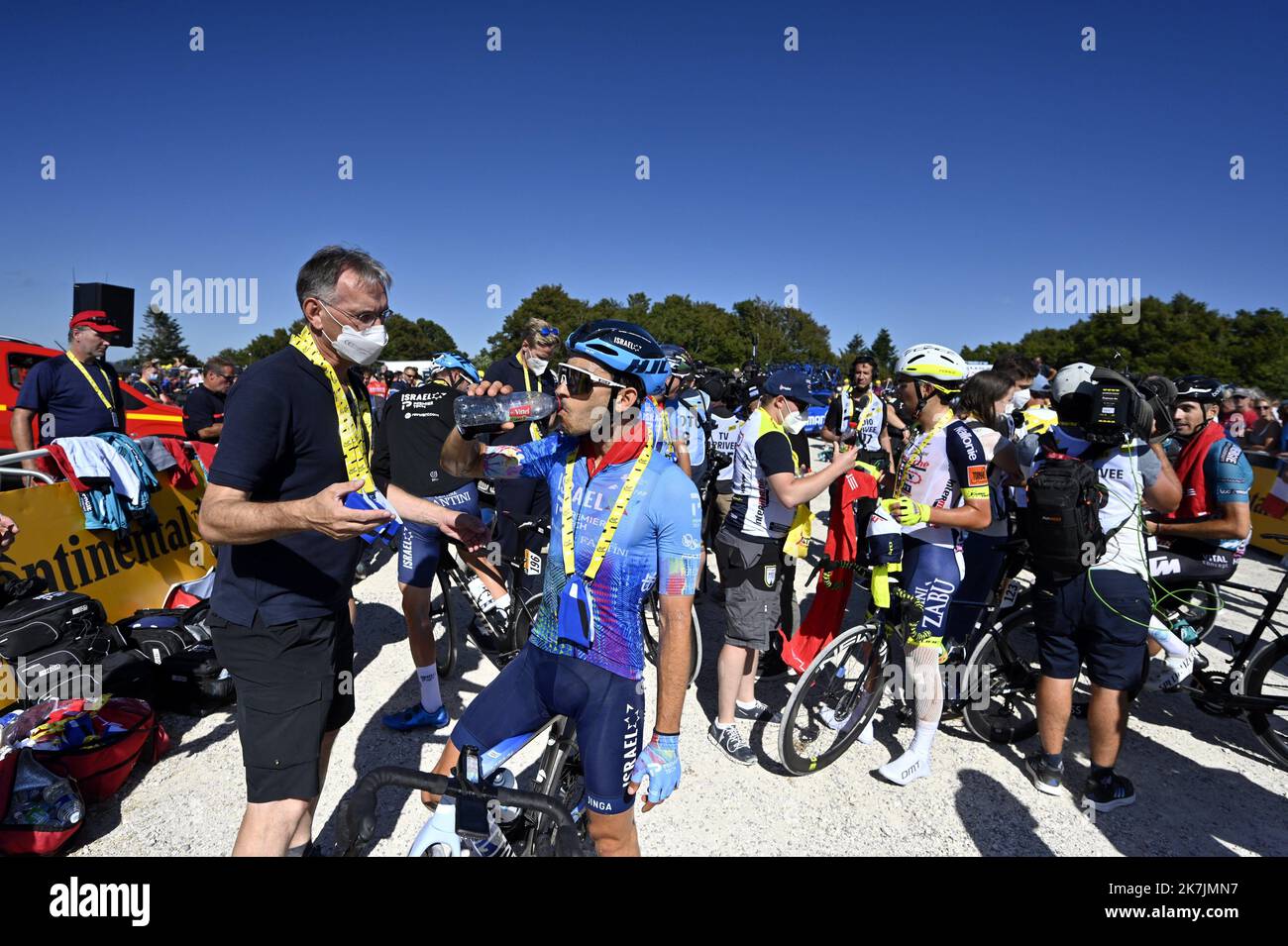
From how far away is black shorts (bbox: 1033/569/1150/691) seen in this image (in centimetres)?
346

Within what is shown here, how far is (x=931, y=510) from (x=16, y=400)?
10.3 m

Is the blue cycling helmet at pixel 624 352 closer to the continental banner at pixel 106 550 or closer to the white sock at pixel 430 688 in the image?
the white sock at pixel 430 688

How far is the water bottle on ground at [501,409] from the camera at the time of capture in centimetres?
242

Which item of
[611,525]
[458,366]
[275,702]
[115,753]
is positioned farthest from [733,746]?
[115,753]

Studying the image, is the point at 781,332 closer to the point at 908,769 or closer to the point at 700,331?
the point at 700,331

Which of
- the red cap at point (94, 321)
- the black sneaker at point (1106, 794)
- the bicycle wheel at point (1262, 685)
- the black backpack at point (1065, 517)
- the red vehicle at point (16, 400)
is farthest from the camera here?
the red vehicle at point (16, 400)

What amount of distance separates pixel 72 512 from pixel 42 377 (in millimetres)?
1375

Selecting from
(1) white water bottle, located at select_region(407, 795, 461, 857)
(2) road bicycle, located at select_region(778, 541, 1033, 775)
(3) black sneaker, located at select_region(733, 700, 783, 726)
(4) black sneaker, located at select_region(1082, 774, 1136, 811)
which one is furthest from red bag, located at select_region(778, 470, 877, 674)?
(1) white water bottle, located at select_region(407, 795, 461, 857)

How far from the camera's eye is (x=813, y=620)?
15.8ft

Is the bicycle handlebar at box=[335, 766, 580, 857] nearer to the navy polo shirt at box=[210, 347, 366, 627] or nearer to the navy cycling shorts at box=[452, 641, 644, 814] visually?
the navy cycling shorts at box=[452, 641, 644, 814]

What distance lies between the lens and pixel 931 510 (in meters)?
3.72

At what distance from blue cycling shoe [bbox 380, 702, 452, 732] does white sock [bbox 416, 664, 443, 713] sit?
0.11ft
